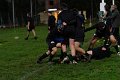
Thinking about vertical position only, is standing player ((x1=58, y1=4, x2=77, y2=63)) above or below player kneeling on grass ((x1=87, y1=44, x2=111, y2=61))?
above

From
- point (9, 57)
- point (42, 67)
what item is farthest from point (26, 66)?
point (9, 57)

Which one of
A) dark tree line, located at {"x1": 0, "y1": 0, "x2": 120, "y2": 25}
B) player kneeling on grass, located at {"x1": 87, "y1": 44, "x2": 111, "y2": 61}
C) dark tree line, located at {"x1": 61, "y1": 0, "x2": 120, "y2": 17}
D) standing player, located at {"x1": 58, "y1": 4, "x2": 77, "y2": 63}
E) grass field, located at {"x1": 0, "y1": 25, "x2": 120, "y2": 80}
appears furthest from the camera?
dark tree line, located at {"x1": 61, "y1": 0, "x2": 120, "y2": 17}

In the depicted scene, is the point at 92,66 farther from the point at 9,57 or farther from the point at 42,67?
the point at 9,57

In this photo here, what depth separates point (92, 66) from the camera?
46.4ft

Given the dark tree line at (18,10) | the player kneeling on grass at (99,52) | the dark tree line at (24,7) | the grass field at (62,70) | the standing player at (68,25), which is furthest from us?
the dark tree line at (24,7)

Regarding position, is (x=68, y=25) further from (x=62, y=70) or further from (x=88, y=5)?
(x=88, y=5)

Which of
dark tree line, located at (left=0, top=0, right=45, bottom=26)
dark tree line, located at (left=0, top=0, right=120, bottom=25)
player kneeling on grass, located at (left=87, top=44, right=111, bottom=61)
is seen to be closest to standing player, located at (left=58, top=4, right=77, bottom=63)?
player kneeling on grass, located at (left=87, top=44, right=111, bottom=61)

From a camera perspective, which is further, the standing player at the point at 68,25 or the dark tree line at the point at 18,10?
the dark tree line at the point at 18,10

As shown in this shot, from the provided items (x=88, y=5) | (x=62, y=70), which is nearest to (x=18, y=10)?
(x=88, y=5)

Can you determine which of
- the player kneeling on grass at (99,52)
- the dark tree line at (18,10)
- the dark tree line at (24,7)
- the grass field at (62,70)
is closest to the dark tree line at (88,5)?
the dark tree line at (24,7)

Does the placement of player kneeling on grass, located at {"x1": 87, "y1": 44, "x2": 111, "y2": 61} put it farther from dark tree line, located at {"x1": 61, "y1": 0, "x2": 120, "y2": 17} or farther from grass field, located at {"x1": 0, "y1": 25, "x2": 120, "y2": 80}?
dark tree line, located at {"x1": 61, "y1": 0, "x2": 120, "y2": 17}

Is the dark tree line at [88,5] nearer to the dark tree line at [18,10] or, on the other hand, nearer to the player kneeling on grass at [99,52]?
the dark tree line at [18,10]

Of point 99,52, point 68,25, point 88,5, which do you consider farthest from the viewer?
point 88,5

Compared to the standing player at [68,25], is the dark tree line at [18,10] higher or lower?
lower
